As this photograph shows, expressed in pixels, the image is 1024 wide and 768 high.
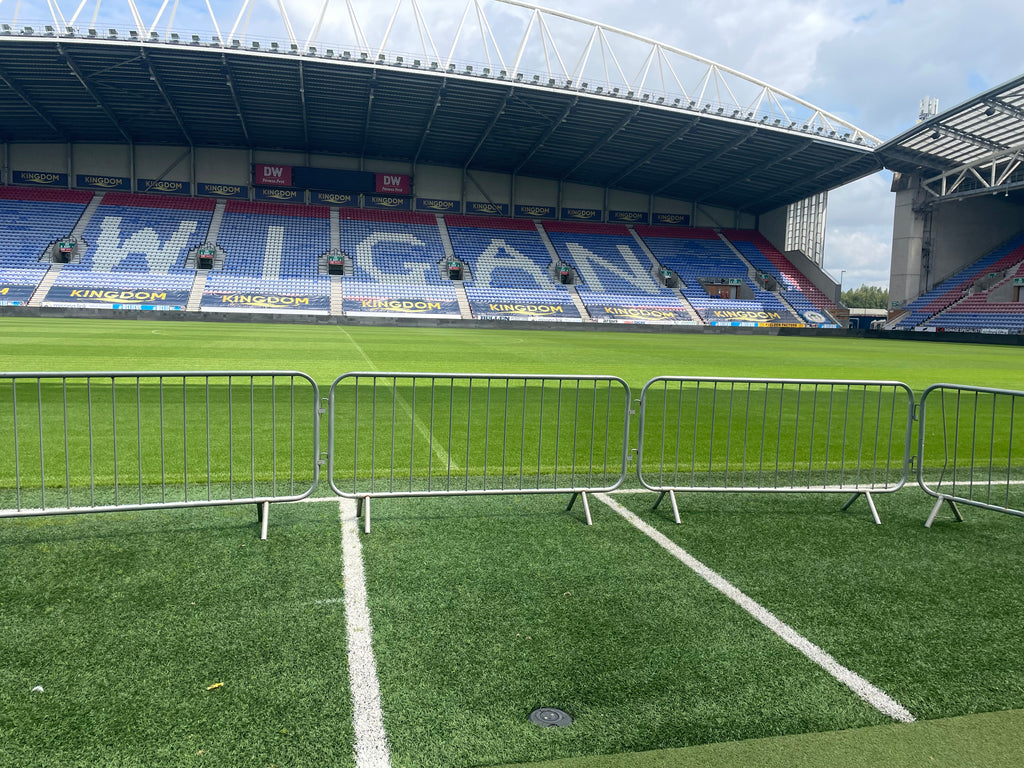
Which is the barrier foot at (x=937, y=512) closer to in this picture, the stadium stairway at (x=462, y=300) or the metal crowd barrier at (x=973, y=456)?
the metal crowd barrier at (x=973, y=456)

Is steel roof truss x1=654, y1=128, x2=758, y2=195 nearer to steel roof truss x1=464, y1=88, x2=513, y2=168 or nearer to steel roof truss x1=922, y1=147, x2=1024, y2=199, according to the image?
steel roof truss x1=922, y1=147, x2=1024, y2=199

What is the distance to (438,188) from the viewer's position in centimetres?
5747

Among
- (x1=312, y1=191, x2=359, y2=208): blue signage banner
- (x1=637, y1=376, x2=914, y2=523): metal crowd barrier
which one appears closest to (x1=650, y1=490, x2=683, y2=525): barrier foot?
(x1=637, y1=376, x2=914, y2=523): metal crowd barrier

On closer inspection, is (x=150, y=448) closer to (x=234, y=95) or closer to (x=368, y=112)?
(x=234, y=95)

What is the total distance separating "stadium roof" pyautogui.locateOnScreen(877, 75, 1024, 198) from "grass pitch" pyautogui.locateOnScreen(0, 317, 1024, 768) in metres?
40.0

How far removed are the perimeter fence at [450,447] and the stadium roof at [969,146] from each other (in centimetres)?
3386

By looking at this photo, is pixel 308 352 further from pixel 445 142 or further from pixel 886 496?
pixel 445 142

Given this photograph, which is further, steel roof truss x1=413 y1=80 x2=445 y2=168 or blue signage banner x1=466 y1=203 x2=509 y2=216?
blue signage banner x1=466 y1=203 x2=509 y2=216

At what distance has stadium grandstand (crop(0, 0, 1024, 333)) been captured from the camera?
40562 millimetres

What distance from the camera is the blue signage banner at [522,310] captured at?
1932 inches

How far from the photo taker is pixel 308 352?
20.2 m


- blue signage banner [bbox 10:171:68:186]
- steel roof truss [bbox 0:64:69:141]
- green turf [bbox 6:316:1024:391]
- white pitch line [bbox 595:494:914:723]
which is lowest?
white pitch line [bbox 595:494:914:723]

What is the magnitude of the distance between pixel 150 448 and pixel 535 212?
54643 millimetres

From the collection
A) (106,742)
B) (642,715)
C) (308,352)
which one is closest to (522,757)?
(642,715)
